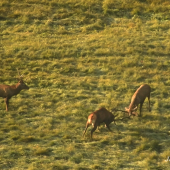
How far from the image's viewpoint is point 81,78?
86.6 feet

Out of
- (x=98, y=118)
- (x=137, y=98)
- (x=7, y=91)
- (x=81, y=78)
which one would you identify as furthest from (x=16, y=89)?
(x=137, y=98)

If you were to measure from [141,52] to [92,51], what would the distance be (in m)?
3.19

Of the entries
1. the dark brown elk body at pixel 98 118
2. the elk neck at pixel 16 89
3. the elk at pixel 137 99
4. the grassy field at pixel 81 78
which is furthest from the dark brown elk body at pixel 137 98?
the elk neck at pixel 16 89

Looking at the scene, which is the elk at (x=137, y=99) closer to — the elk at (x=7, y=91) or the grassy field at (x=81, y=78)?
the grassy field at (x=81, y=78)

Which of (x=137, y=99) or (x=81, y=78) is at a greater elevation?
(x=81, y=78)

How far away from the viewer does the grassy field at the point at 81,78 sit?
17.8 meters

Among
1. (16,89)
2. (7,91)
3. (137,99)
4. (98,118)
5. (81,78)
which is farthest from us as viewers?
(81,78)

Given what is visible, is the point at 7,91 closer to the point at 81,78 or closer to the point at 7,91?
the point at 7,91

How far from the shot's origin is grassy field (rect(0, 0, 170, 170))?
17812mm

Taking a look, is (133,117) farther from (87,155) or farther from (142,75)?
(142,75)

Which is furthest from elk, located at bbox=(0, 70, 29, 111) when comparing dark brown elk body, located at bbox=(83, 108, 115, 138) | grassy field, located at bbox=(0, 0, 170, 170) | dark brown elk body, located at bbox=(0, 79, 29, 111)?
dark brown elk body, located at bbox=(83, 108, 115, 138)

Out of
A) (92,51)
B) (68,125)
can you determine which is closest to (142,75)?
(92,51)

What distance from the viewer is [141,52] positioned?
29.8 metres

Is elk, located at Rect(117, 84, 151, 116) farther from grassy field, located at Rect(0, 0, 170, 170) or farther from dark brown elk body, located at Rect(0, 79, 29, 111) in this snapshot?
dark brown elk body, located at Rect(0, 79, 29, 111)
